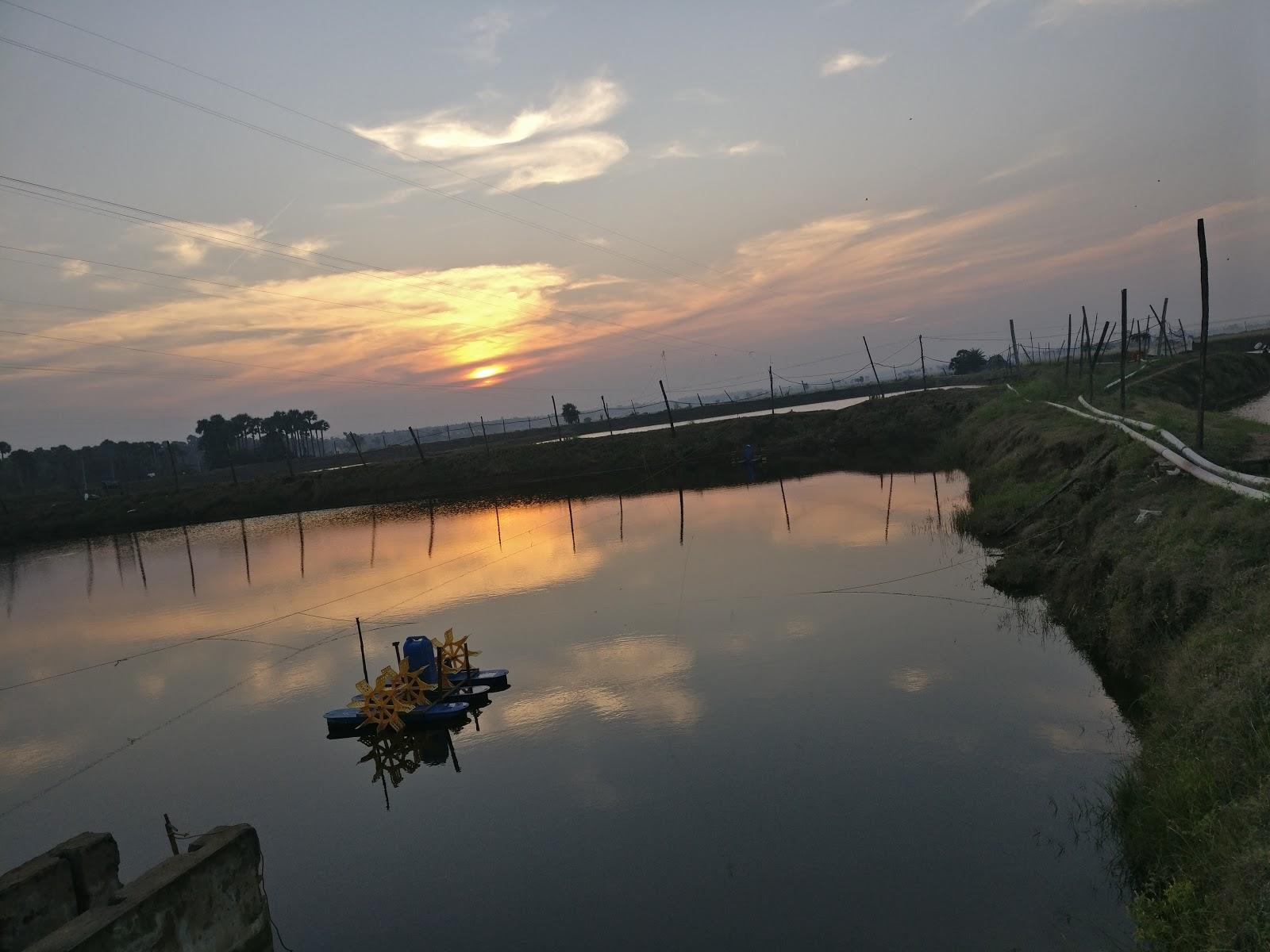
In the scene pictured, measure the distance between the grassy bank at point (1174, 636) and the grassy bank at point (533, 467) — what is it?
3771 centimetres

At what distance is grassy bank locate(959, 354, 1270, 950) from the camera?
21.3 feet

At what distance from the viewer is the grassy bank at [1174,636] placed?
6.50 metres

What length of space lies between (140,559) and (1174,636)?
153 ft

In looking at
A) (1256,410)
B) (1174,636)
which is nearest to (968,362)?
(1256,410)

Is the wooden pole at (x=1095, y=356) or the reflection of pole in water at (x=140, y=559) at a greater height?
the wooden pole at (x=1095, y=356)

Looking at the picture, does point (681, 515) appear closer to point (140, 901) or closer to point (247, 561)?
point (247, 561)

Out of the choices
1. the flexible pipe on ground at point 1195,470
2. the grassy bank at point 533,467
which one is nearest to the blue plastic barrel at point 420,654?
the flexible pipe on ground at point 1195,470

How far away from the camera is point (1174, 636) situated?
11.3m

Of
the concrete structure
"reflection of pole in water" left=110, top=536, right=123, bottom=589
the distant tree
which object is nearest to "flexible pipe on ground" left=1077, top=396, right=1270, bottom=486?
the concrete structure

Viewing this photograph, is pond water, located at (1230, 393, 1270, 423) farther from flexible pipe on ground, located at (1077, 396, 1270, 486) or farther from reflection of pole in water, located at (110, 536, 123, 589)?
reflection of pole in water, located at (110, 536, 123, 589)

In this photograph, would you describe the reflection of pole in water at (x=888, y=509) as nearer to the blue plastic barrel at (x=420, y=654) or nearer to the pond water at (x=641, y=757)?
the pond water at (x=641, y=757)

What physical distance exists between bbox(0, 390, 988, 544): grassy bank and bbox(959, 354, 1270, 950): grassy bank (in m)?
37.7

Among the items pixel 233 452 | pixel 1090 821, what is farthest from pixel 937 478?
pixel 233 452

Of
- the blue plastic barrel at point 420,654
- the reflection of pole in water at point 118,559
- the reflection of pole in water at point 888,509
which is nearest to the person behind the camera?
the blue plastic barrel at point 420,654
